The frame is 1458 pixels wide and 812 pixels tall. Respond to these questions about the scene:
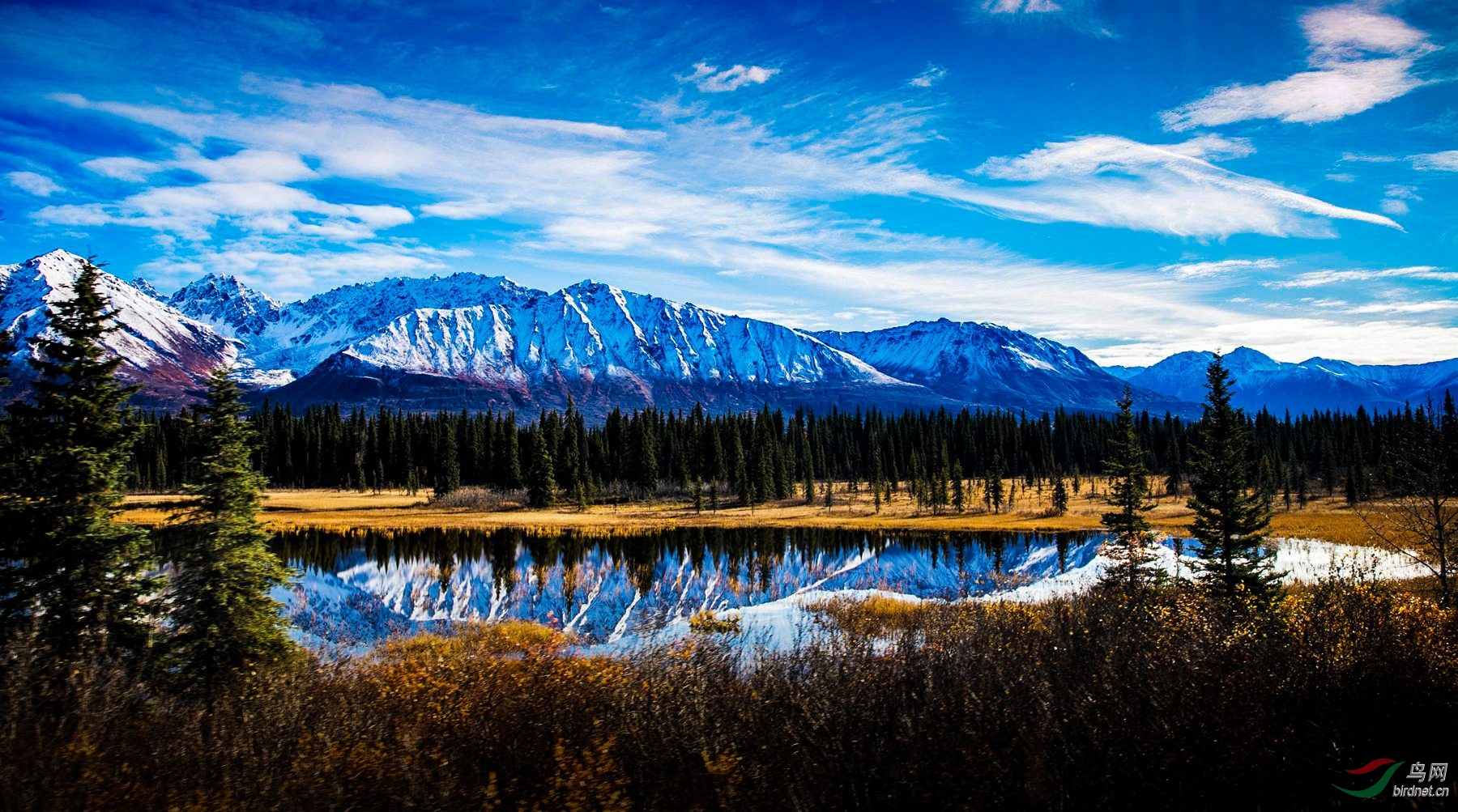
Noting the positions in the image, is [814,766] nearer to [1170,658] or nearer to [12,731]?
[1170,658]

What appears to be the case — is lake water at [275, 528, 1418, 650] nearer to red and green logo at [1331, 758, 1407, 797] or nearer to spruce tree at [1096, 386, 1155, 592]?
spruce tree at [1096, 386, 1155, 592]

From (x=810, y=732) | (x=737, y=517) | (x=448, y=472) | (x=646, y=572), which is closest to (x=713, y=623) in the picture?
(x=810, y=732)

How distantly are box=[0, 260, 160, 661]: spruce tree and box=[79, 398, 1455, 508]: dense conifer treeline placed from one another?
7028cm

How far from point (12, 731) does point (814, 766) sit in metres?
→ 7.37

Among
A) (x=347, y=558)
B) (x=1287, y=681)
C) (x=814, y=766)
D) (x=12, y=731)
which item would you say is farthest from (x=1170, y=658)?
(x=347, y=558)

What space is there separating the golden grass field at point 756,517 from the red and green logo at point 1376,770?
56.0m

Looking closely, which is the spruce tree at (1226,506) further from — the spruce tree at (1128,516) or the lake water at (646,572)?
the spruce tree at (1128,516)

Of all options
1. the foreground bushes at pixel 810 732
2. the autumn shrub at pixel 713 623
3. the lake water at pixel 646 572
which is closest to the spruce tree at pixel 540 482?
the lake water at pixel 646 572

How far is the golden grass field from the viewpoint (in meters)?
62.1

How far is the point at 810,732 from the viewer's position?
6668 mm

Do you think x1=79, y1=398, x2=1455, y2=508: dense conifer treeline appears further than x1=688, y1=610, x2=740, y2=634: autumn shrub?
Yes

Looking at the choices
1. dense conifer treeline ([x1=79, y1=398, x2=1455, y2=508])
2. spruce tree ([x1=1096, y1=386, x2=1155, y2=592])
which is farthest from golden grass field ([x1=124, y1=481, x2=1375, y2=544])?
spruce tree ([x1=1096, y1=386, x2=1155, y2=592])

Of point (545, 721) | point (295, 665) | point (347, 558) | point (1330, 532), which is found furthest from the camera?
point (1330, 532)

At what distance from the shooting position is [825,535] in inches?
2388
